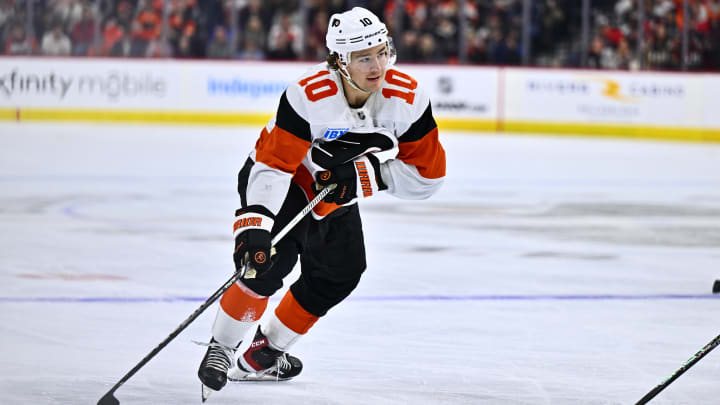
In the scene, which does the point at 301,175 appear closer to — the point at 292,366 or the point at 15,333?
the point at 292,366

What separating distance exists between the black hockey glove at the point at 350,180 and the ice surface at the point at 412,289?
57 cm

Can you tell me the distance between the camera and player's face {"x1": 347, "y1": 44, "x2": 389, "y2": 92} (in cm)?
308

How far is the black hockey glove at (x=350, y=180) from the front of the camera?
3.27m

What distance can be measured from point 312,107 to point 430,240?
3381mm

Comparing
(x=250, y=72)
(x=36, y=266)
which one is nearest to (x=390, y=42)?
(x=36, y=266)

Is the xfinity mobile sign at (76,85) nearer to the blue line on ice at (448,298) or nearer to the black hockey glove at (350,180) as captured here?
the blue line on ice at (448,298)

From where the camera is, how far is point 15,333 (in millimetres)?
3967

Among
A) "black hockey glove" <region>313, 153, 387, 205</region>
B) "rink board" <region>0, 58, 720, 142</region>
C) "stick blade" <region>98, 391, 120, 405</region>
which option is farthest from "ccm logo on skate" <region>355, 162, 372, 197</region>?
"rink board" <region>0, 58, 720, 142</region>

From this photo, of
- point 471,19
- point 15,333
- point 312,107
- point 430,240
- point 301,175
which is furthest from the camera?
point 471,19

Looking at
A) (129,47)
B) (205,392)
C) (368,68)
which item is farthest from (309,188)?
(129,47)

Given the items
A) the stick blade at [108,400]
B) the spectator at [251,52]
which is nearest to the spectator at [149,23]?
the spectator at [251,52]

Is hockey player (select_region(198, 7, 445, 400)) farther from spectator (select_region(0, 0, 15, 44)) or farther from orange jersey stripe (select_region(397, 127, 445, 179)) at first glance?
spectator (select_region(0, 0, 15, 44))

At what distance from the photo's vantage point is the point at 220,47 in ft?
48.1

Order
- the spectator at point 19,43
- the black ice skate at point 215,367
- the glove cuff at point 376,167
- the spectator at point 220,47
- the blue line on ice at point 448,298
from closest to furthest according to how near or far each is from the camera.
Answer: the black ice skate at point 215,367, the glove cuff at point 376,167, the blue line on ice at point 448,298, the spectator at point 19,43, the spectator at point 220,47
